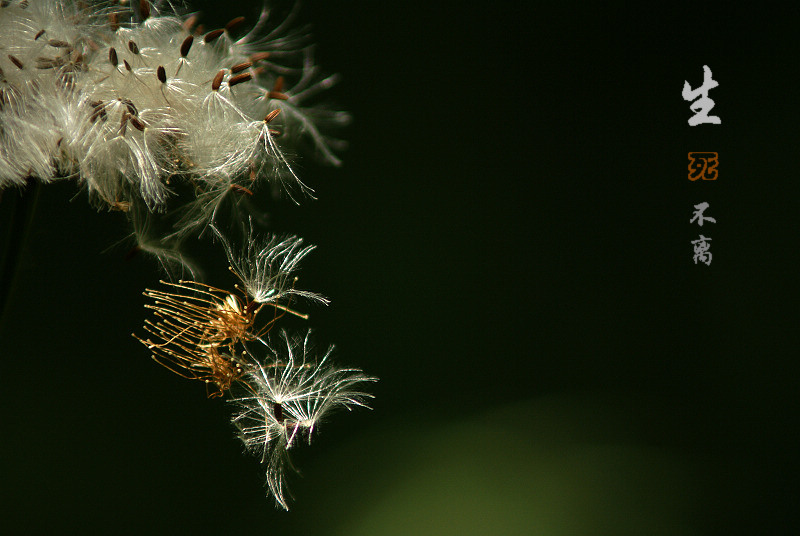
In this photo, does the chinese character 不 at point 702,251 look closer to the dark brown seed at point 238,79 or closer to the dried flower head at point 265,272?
the dried flower head at point 265,272

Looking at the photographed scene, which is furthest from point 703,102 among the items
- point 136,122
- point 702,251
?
point 136,122

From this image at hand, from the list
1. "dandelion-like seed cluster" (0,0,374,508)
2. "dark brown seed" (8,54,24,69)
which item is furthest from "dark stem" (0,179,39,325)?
"dark brown seed" (8,54,24,69)

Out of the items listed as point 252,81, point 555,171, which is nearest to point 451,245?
point 555,171

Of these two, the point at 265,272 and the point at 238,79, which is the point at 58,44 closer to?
the point at 238,79

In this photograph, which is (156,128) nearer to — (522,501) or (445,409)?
(445,409)

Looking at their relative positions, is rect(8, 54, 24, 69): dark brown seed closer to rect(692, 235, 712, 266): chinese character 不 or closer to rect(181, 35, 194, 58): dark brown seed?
rect(181, 35, 194, 58): dark brown seed
